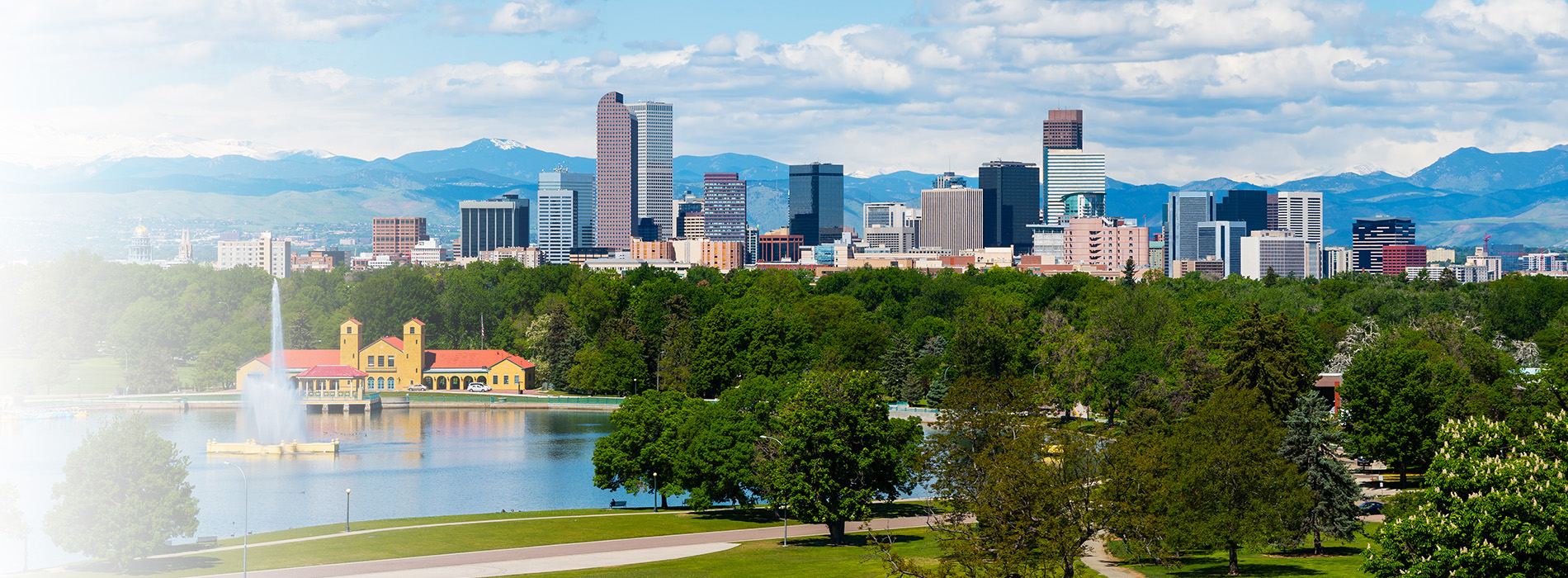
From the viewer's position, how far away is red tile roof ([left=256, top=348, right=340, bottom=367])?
5024 inches

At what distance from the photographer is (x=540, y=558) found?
156 ft

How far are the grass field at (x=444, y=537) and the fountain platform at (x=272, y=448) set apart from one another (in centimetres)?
3255

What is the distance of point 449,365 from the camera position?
131 m

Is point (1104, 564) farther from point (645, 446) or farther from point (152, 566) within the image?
point (152, 566)

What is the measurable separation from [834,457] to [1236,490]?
46.1ft

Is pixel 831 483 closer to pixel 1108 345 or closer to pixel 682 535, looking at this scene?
pixel 682 535

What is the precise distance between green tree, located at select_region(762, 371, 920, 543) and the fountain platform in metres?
44.2

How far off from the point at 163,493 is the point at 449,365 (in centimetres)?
8442

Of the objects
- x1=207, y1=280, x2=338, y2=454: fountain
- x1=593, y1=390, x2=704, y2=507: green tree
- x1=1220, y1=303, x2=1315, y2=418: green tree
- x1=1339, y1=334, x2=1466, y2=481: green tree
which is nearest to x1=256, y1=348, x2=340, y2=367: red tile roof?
x1=207, y1=280, x2=338, y2=454: fountain

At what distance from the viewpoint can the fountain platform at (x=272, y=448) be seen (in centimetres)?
8569

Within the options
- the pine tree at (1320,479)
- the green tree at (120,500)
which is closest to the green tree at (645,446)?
the green tree at (120,500)

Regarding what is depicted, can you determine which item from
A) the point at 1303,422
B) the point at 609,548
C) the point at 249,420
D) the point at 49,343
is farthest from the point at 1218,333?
the point at 49,343

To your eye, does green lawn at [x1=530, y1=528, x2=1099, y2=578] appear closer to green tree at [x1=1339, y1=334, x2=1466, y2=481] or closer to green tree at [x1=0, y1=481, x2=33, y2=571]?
green tree at [x1=0, y1=481, x2=33, y2=571]

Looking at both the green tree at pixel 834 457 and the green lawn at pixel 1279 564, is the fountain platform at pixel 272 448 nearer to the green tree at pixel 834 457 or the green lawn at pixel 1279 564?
the green tree at pixel 834 457
